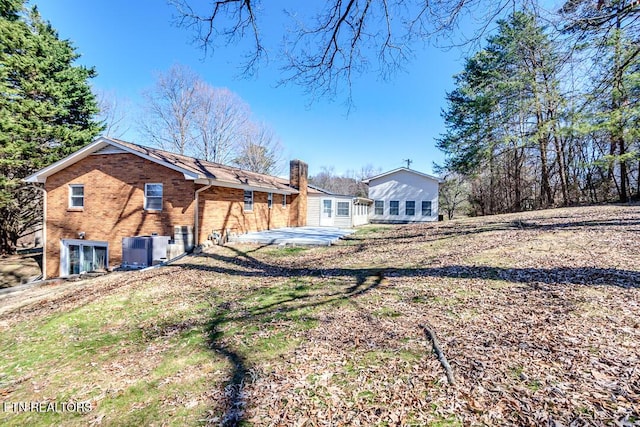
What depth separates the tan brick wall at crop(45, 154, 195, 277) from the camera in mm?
11539

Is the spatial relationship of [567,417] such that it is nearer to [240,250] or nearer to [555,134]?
[240,250]

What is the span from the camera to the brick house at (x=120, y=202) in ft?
37.6

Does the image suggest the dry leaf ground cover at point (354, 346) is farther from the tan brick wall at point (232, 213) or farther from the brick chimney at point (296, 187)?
the brick chimney at point (296, 187)

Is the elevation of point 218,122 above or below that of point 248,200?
above

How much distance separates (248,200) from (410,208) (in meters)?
15.5

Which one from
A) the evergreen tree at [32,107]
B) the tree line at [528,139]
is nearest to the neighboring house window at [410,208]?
the tree line at [528,139]

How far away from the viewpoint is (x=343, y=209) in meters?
21.6

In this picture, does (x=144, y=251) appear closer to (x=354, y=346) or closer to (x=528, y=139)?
(x=354, y=346)

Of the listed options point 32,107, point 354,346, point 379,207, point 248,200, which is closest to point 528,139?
point 379,207

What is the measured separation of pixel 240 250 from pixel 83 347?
698 cm

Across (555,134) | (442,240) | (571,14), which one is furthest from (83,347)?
(555,134)

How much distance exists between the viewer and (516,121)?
21875 millimetres

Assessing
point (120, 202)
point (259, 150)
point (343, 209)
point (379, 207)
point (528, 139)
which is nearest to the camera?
point (120, 202)

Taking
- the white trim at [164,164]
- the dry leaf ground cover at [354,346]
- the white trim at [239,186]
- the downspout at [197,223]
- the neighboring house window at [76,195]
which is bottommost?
the dry leaf ground cover at [354,346]
